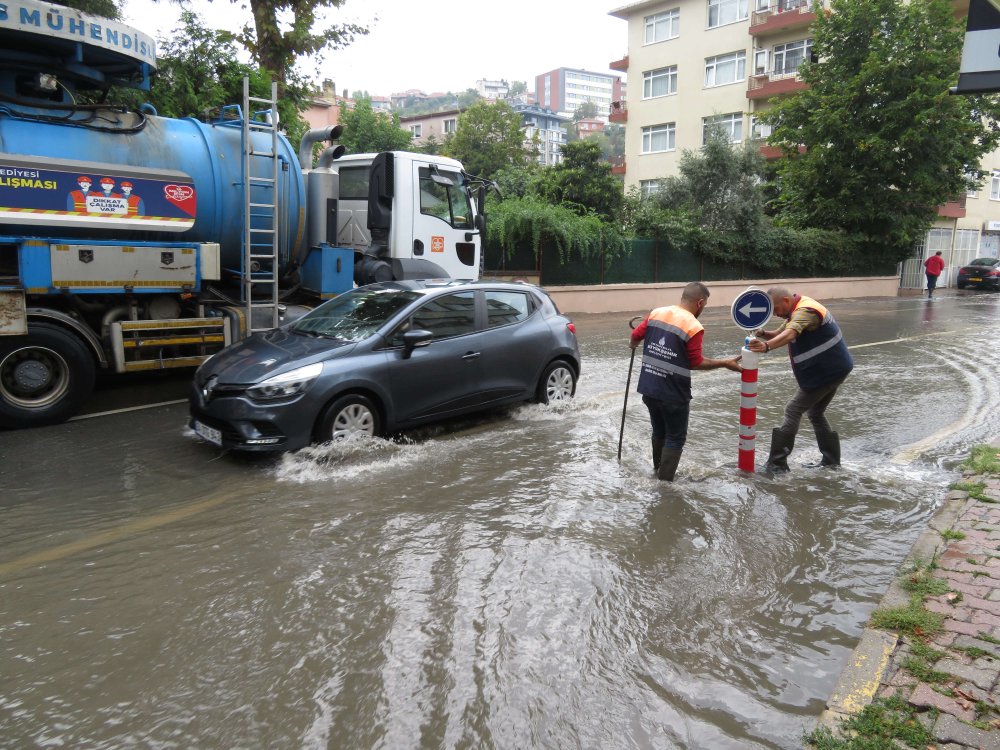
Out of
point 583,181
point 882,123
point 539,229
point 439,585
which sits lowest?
point 439,585

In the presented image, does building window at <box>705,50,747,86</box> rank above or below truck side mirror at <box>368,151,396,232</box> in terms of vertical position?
above

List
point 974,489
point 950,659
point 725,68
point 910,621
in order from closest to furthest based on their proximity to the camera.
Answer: point 950,659, point 910,621, point 974,489, point 725,68

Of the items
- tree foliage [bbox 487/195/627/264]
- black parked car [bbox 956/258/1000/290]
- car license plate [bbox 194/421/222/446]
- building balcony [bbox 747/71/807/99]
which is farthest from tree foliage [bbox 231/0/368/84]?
black parked car [bbox 956/258/1000/290]

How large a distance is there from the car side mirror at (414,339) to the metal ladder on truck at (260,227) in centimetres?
266

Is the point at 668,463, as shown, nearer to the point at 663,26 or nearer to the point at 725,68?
the point at 725,68

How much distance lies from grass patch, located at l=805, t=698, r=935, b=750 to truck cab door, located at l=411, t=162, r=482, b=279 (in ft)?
27.5

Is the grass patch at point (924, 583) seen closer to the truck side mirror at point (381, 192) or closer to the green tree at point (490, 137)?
the truck side mirror at point (381, 192)

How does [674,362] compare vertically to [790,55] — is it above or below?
below

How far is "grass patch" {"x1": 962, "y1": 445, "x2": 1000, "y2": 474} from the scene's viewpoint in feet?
20.5

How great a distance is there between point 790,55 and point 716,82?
351 centimetres

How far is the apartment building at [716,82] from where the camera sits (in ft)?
117

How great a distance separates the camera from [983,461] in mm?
6469

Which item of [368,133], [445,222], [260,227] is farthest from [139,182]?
[368,133]

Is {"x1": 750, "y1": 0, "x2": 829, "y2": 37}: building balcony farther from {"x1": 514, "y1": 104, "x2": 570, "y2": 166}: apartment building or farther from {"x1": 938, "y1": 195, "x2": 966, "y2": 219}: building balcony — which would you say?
{"x1": 514, "y1": 104, "x2": 570, "y2": 166}: apartment building
